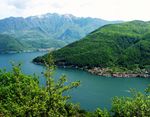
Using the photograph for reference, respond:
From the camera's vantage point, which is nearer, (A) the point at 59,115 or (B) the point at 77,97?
(A) the point at 59,115

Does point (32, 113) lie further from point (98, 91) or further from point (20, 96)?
point (98, 91)

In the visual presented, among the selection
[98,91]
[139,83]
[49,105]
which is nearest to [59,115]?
[49,105]

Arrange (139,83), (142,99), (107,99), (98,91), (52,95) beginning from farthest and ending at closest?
(139,83) < (98,91) < (107,99) < (142,99) < (52,95)

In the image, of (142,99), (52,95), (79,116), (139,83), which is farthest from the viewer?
(139,83)

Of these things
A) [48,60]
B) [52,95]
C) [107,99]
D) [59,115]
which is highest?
[48,60]

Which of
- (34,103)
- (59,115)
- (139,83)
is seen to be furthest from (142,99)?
(139,83)

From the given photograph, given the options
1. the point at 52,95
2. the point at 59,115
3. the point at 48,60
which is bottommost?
the point at 59,115

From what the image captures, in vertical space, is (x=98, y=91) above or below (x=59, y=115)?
below

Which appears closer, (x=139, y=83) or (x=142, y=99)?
(x=142, y=99)

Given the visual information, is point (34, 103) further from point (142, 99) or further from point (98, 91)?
point (98, 91)
